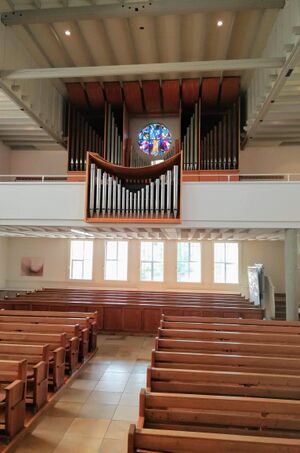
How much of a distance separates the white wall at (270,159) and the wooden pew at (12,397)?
29.1 ft

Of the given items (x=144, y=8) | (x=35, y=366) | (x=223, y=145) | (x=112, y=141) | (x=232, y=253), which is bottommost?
(x=35, y=366)

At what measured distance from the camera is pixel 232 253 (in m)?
11.0

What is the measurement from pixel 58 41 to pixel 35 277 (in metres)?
7.29

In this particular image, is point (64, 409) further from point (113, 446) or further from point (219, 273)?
point (219, 273)

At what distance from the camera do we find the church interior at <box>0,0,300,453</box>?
3.12 metres

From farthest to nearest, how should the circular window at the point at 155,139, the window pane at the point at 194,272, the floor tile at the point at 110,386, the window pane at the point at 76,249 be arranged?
1. the window pane at the point at 76,249
2. the window pane at the point at 194,272
3. the circular window at the point at 155,139
4. the floor tile at the point at 110,386

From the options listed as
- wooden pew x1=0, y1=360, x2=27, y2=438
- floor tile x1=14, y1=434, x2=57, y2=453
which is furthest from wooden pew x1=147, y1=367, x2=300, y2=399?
wooden pew x1=0, y1=360, x2=27, y2=438

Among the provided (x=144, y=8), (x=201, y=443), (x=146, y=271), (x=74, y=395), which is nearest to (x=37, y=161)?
(x=146, y=271)

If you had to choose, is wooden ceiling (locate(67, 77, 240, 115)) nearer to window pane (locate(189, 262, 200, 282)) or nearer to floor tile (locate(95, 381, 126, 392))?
window pane (locate(189, 262, 200, 282))

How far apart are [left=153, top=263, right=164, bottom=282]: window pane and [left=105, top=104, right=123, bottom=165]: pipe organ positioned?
12.4 ft

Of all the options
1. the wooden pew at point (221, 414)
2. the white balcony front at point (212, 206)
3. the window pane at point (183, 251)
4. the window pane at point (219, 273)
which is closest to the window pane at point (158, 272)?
the window pane at point (183, 251)

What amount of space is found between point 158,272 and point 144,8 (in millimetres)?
7474

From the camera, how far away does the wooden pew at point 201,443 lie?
1.90 meters

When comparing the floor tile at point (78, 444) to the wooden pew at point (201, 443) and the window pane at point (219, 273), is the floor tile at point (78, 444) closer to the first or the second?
the wooden pew at point (201, 443)
